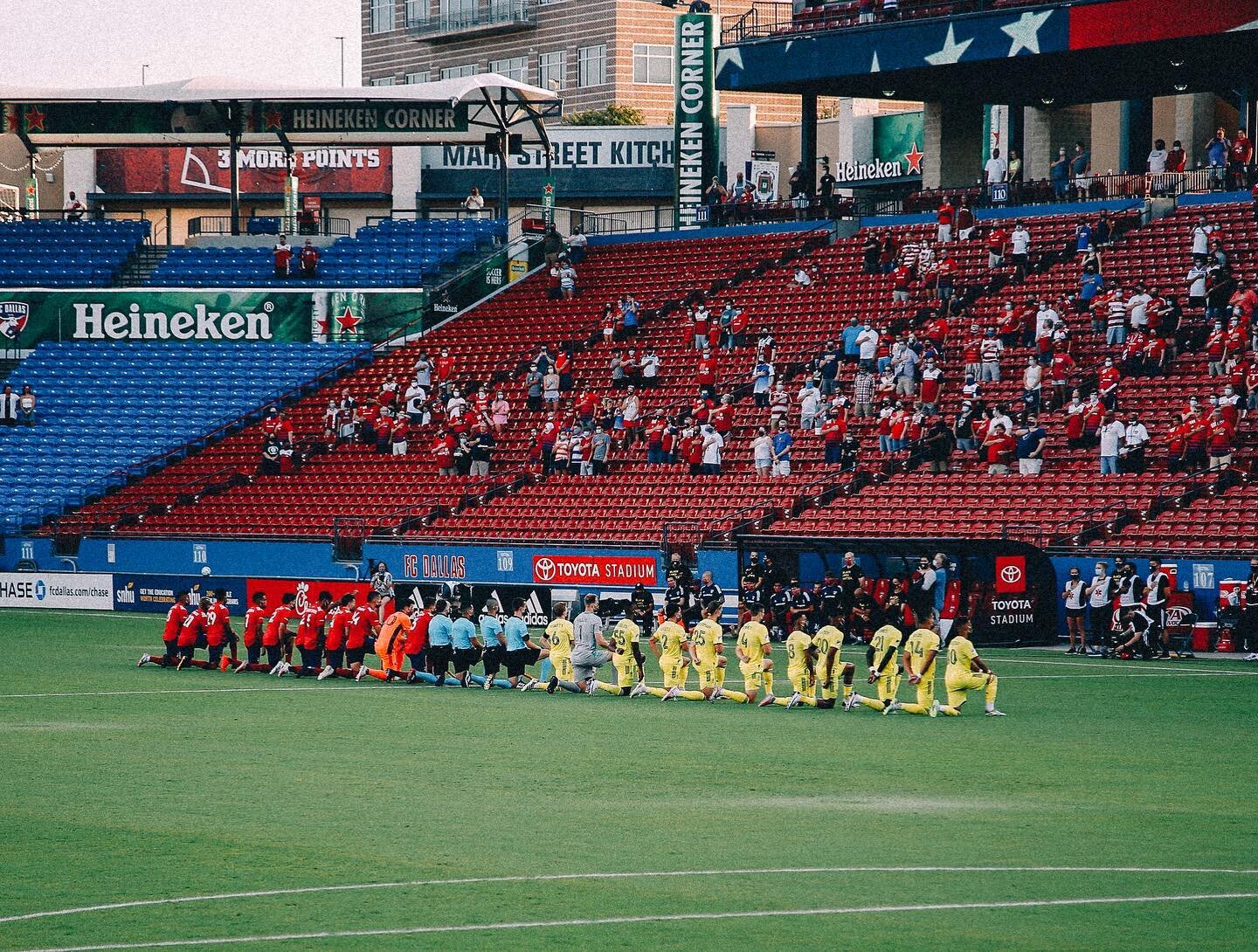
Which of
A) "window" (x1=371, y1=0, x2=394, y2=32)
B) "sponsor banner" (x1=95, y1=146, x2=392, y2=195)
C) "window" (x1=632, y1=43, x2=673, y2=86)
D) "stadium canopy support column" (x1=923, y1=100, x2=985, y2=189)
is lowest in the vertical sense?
"stadium canopy support column" (x1=923, y1=100, x2=985, y2=189)

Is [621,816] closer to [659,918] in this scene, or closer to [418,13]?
[659,918]

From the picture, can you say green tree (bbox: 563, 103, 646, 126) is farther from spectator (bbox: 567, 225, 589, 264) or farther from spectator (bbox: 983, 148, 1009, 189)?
spectator (bbox: 983, 148, 1009, 189)

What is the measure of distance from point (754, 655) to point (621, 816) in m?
9.37

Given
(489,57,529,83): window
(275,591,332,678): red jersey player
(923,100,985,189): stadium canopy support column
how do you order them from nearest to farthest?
(275,591,332,678): red jersey player, (923,100,985,189): stadium canopy support column, (489,57,529,83): window

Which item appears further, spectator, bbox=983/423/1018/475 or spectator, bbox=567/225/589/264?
spectator, bbox=567/225/589/264

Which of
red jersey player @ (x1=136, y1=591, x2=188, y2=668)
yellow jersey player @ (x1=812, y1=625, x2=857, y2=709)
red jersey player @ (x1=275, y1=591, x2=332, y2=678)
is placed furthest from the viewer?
red jersey player @ (x1=136, y1=591, x2=188, y2=668)

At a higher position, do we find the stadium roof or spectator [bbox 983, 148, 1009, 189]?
the stadium roof

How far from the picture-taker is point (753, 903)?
38.9 feet

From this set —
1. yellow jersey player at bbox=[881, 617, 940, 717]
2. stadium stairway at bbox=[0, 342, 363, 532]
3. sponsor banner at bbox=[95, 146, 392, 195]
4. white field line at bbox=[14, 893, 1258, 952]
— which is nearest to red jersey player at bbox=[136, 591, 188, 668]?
yellow jersey player at bbox=[881, 617, 940, 717]

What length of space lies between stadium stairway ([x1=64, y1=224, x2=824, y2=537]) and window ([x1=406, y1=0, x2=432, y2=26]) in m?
37.0

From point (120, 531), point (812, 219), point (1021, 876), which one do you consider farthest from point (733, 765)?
point (812, 219)

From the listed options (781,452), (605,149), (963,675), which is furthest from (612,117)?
(963,675)

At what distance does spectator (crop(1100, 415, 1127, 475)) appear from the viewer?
36.0 m

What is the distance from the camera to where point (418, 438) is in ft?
157
